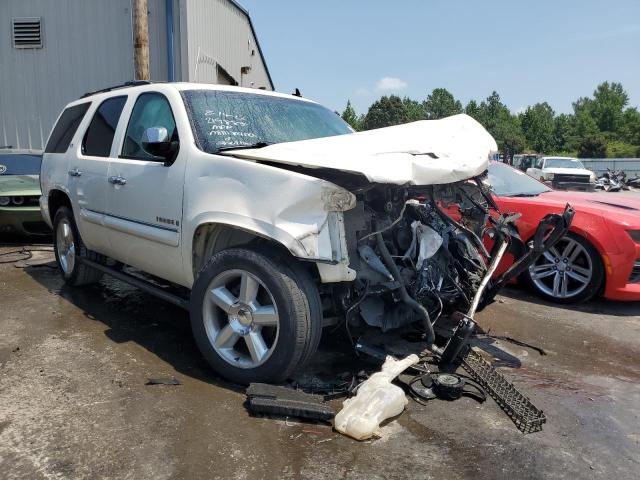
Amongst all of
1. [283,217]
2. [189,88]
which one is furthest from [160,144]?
[283,217]

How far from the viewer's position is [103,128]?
4.75 metres

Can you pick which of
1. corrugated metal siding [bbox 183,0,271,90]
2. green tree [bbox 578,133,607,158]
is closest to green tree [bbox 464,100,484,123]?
green tree [bbox 578,133,607,158]

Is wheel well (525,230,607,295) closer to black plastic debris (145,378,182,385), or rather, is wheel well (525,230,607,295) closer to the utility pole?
black plastic debris (145,378,182,385)

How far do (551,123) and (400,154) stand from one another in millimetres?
78492

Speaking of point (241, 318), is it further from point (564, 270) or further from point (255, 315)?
point (564, 270)

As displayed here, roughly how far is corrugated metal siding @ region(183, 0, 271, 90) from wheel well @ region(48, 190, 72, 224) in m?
5.79

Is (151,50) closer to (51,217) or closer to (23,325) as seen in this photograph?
(51,217)

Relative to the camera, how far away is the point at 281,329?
302 centimetres

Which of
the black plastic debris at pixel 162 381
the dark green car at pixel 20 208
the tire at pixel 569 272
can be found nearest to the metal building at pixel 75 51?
the dark green car at pixel 20 208

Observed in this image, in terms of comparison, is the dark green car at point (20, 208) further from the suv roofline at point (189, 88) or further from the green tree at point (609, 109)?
the green tree at point (609, 109)

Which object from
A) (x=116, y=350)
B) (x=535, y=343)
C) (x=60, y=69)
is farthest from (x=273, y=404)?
(x=60, y=69)

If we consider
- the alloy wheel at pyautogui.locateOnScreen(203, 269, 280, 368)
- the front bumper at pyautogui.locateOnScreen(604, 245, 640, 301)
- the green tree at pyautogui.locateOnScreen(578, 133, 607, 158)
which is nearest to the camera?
the alloy wheel at pyautogui.locateOnScreen(203, 269, 280, 368)

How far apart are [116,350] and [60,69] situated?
9.57 meters

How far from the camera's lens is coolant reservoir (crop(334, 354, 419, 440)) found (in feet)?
9.05
